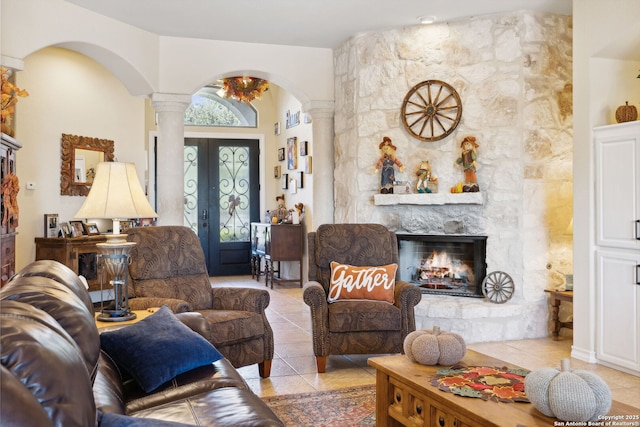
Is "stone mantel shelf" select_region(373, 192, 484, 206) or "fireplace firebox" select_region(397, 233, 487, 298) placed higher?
"stone mantel shelf" select_region(373, 192, 484, 206)

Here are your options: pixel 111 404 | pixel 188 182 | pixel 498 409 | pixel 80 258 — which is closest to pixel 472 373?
pixel 498 409

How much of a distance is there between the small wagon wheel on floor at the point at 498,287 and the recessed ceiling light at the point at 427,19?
7.83 feet

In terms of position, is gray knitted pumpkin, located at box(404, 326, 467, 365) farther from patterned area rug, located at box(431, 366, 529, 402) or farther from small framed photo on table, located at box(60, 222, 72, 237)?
small framed photo on table, located at box(60, 222, 72, 237)

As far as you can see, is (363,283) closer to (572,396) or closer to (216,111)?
(572,396)

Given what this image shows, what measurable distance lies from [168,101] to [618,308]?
14.6 ft

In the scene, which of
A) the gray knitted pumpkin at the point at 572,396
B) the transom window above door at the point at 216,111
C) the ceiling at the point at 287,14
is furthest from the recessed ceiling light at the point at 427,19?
the transom window above door at the point at 216,111

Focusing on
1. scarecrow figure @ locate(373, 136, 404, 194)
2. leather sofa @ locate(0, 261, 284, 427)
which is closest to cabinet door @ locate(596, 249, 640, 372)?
scarecrow figure @ locate(373, 136, 404, 194)

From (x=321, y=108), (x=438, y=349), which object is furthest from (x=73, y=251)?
(x=438, y=349)

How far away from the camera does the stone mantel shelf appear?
17.2ft

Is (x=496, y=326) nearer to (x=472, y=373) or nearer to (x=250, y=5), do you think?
(x=472, y=373)

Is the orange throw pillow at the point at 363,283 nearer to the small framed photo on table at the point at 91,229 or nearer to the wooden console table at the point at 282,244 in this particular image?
the small framed photo on table at the point at 91,229

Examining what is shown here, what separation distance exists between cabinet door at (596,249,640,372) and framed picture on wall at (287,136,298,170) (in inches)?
202

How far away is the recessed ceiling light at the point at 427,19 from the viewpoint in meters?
5.33

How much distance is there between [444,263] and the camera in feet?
18.1
